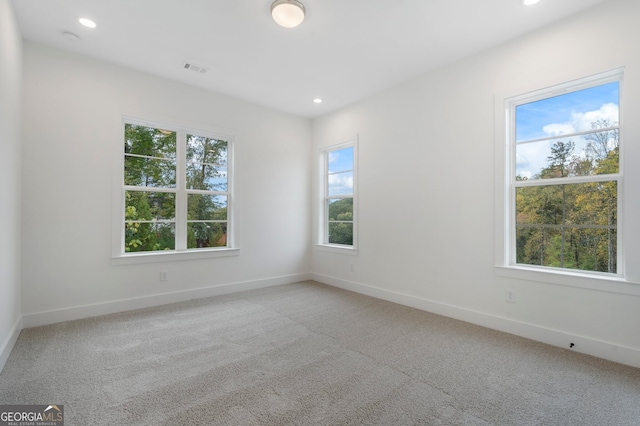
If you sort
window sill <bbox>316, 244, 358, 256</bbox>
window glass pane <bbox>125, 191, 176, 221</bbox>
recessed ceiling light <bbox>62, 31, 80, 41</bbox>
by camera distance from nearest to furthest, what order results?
recessed ceiling light <bbox>62, 31, 80, 41</bbox> < window glass pane <bbox>125, 191, 176, 221</bbox> < window sill <bbox>316, 244, 358, 256</bbox>

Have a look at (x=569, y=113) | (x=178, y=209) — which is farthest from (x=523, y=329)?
(x=178, y=209)

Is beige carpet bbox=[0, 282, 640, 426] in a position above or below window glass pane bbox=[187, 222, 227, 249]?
below

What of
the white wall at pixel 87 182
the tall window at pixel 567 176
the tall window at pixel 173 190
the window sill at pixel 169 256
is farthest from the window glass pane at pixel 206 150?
the tall window at pixel 567 176

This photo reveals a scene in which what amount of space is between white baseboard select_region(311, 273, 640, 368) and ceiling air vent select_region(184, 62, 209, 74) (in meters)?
3.56

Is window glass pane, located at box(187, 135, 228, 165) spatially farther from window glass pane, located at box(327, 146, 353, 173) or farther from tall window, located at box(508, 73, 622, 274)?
tall window, located at box(508, 73, 622, 274)

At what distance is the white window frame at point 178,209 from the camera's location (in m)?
3.47

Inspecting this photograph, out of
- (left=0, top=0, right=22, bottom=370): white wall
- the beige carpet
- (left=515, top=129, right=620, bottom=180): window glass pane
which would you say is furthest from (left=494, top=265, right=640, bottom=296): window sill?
(left=0, top=0, right=22, bottom=370): white wall

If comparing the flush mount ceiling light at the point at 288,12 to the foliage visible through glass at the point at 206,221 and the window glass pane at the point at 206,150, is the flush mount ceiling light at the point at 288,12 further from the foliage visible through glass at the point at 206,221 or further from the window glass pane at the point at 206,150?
the foliage visible through glass at the point at 206,221

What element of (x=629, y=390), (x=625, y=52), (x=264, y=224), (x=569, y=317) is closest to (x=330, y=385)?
(x=629, y=390)

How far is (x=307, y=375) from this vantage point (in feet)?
7.00

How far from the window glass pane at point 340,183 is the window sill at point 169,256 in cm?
187

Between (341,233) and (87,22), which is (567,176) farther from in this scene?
(87,22)

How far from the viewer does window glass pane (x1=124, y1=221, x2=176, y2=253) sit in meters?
3.65

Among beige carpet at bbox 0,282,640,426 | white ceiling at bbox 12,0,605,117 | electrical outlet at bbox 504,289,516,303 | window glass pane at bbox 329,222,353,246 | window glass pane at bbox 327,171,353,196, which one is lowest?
beige carpet at bbox 0,282,640,426
